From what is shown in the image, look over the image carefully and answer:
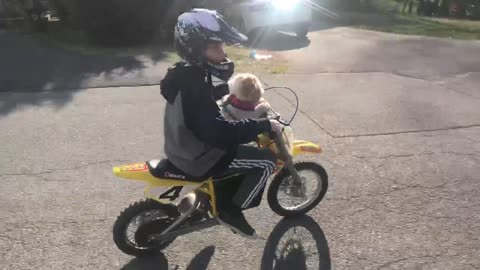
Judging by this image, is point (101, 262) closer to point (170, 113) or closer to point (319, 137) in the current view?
point (170, 113)

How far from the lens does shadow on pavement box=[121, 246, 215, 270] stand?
325 centimetres

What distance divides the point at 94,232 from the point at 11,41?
9363 mm

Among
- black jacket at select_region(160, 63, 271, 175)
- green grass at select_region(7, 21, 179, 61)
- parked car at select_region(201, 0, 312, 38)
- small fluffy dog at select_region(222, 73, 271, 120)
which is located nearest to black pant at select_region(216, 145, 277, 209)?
black jacket at select_region(160, 63, 271, 175)

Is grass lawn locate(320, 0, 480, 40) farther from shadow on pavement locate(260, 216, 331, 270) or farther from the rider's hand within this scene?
Result: the rider's hand

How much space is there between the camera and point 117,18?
11078mm

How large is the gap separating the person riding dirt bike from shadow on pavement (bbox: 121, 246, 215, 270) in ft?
1.98

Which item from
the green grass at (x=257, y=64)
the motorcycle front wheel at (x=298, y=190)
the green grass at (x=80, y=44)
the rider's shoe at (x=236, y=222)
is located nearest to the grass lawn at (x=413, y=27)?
the green grass at (x=257, y=64)

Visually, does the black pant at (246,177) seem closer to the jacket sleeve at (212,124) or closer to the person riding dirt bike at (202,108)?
the person riding dirt bike at (202,108)

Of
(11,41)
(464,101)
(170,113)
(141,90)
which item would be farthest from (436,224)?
(11,41)

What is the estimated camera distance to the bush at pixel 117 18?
1103 cm

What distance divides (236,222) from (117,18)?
889 cm

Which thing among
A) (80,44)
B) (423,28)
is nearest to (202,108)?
(80,44)

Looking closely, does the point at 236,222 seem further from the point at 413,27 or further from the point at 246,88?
the point at 413,27

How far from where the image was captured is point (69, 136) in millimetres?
5551
